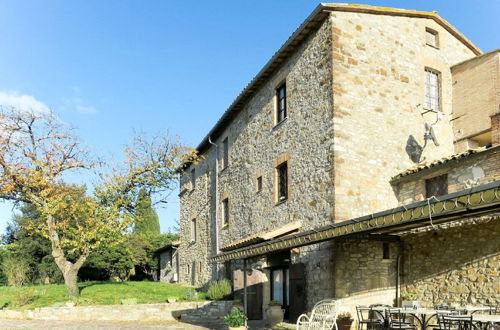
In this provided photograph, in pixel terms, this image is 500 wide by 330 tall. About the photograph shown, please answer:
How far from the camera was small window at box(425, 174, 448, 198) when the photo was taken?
10.7 meters

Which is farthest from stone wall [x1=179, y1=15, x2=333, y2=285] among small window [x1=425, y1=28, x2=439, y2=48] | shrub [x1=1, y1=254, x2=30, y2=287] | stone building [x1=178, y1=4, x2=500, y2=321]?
shrub [x1=1, y1=254, x2=30, y2=287]

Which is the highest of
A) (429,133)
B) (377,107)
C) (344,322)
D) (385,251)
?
(377,107)

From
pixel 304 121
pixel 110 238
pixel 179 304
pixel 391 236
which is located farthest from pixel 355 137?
pixel 110 238

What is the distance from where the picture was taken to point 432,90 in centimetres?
1326

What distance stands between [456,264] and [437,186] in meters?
2.11

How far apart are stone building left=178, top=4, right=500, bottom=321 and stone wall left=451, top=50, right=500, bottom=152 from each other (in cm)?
4

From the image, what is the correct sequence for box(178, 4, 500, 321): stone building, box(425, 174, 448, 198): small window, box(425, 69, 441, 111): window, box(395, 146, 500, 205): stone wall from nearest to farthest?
box(395, 146, 500, 205): stone wall, box(178, 4, 500, 321): stone building, box(425, 174, 448, 198): small window, box(425, 69, 441, 111): window

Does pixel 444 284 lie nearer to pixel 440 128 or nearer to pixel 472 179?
pixel 472 179

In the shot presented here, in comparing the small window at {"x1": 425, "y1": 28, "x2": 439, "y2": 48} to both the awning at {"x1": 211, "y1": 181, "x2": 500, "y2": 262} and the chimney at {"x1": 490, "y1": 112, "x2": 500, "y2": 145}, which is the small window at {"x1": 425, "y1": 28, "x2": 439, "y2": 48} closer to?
the chimney at {"x1": 490, "y1": 112, "x2": 500, "y2": 145}

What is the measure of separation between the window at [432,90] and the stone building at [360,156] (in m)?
0.03

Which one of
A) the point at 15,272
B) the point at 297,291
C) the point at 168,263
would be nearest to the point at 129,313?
the point at 297,291

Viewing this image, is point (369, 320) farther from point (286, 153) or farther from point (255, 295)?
point (255, 295)

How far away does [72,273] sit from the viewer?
57.7 ft

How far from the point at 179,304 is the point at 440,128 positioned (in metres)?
9.86
